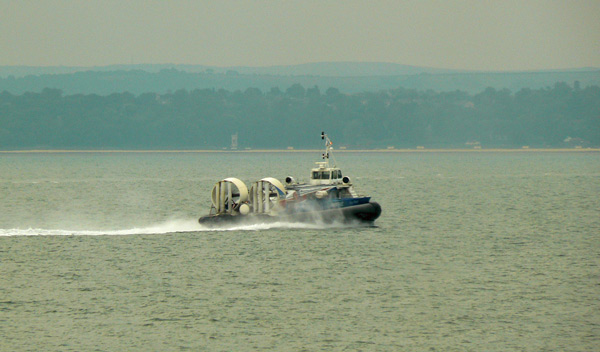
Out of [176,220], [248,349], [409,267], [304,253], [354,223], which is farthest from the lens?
[176,220]

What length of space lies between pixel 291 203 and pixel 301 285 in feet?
64.6

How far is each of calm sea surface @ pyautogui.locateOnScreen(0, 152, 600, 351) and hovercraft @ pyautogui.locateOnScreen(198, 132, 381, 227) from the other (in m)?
1.61

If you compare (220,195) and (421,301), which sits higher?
(220,195)

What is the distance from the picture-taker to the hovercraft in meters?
71.5

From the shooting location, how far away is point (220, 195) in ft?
233

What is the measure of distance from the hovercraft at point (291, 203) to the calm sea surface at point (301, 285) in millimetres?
1605

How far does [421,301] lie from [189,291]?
1362 cm

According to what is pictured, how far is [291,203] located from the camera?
239ft

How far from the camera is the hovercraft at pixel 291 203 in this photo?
2815 inches

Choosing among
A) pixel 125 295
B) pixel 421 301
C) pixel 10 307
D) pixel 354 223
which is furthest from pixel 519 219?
pixel 10 307

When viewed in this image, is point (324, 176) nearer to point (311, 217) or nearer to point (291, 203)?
point (311, 217)

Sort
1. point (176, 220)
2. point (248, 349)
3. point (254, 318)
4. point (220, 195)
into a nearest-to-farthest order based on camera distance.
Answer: point (248, 349) < point (254, 318) < point (220, 195) < point (176, 220)

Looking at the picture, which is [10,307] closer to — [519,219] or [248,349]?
[248,349]

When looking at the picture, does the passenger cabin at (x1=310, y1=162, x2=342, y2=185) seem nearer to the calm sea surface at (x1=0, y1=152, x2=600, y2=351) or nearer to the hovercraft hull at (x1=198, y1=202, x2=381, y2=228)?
the hovercraft hull at (x1=198, y1=202, x2=381, y2=228)
